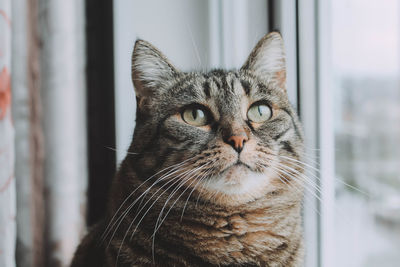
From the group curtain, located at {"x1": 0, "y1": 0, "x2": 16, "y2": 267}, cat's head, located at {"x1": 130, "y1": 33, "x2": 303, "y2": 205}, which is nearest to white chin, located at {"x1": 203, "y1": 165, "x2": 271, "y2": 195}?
cat's head, located at {"x1": 130, "y1": 33, "x2": 303, "y2": 205}

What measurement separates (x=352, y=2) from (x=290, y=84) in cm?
23

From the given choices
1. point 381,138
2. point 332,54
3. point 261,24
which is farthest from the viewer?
point 261,24

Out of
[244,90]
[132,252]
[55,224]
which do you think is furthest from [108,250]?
[55,224]

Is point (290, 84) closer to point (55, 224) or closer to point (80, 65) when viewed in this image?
point (80, 65)

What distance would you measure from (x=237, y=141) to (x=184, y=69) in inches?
23.2

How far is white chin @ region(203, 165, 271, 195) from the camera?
0.63 metres

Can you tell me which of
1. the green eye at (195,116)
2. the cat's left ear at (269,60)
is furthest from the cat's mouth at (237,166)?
the cat's left ear at (269,60)

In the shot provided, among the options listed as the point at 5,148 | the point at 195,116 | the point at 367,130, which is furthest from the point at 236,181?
the point at 5,148

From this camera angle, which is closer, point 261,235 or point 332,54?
point 261,235

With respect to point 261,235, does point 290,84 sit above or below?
above

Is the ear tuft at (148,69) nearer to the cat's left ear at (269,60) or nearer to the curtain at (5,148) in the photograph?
the cat's left ear at (269,60)

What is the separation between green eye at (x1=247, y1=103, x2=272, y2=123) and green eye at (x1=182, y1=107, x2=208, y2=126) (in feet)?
0.31

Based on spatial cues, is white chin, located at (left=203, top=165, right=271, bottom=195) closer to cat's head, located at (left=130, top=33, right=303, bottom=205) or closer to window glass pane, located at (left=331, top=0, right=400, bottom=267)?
cat's head, located at (left=130, top=33, right=303, bottom=205)

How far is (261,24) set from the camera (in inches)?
36.2
